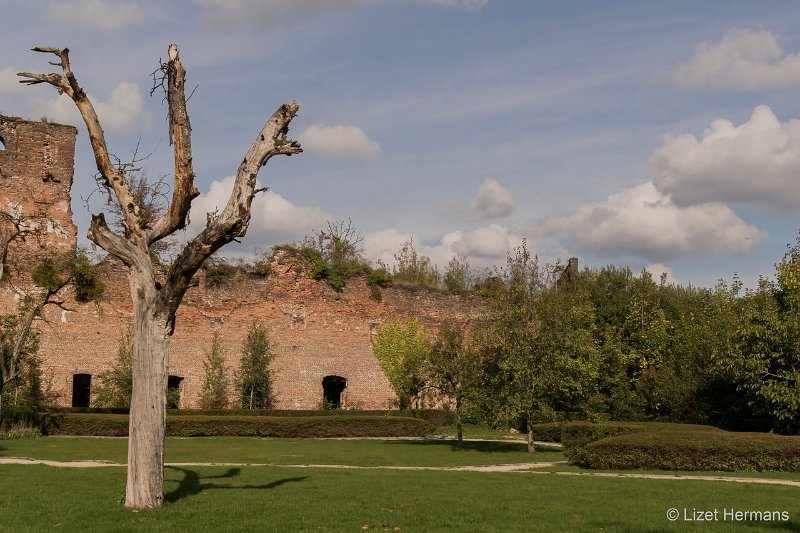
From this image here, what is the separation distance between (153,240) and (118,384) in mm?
20190

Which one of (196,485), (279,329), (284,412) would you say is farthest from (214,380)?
(196,485)

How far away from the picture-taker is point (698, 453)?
55.9 feet

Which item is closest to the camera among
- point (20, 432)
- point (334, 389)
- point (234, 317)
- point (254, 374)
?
point (20, 432)

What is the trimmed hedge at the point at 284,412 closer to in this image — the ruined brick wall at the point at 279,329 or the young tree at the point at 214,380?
the young tree at the point at 214,380

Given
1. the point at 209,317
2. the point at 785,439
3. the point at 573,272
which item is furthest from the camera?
the point at 573,272

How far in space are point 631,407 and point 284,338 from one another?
47.3 ft

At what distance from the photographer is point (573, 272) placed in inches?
1618

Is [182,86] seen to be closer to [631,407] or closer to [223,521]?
[223,521]

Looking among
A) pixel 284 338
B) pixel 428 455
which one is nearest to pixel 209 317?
pixel 284 338

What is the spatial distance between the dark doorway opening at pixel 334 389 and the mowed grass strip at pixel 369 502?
20184mm

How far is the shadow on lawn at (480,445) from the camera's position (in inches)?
917

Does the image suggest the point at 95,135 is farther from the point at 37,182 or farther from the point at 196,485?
the point at 37,182

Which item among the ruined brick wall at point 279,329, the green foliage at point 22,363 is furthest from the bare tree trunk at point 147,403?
the ruined brick wall at point 279,329

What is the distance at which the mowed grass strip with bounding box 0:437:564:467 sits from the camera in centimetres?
1906
